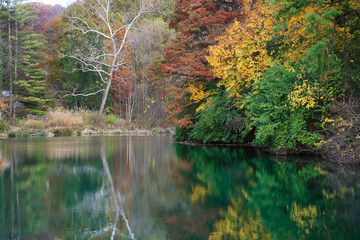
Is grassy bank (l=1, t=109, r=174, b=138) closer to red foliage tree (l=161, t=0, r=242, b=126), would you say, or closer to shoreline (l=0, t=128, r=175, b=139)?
shoreline (l=0, t=128, r=175, b=139)

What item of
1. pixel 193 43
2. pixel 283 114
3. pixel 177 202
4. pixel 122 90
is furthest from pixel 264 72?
pixel 122 90

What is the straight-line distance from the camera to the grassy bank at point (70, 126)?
26.9 m

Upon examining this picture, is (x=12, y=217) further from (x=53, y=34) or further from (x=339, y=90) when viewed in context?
(x=53, y=34)

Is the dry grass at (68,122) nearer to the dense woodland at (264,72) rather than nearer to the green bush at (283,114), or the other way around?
the dense woodland at (264,72)

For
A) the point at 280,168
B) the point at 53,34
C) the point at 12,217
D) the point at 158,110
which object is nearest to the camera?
the point at 12,217

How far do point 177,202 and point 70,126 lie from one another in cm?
2465

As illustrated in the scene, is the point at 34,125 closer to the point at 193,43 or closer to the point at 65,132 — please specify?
the point at 65,132

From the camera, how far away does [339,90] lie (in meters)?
10.9

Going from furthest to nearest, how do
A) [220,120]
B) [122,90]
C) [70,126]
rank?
1. [122,90]
2. [70,126]
3. [220,120]

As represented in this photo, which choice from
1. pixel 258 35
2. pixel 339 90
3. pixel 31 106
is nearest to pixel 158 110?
pixel 31 106

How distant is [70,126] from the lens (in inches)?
1141

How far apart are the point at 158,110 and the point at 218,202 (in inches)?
1295

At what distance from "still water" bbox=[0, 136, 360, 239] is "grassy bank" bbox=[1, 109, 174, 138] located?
1737 cm

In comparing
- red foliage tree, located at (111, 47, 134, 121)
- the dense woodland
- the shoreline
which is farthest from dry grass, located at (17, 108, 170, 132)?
red foliage tree, located at (111, 47, 134, 121)
